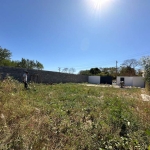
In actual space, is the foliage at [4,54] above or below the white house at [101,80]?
above

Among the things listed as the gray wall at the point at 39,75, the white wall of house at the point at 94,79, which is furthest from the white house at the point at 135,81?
the gray wall at the point at 39,75

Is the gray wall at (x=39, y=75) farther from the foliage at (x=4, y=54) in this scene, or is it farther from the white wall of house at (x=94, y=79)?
the foliage at (x=4, y=54)

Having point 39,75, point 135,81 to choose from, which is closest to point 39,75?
point 39,75

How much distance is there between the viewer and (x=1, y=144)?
1.71 m

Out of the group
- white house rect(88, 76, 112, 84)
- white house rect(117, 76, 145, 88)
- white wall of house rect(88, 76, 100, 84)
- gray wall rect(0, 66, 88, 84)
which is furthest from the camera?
white wall of house rect(88, 76, 100, 84)

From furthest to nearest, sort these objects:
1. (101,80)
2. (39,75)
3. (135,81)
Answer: (101,80) → (135,81) → (39,75)

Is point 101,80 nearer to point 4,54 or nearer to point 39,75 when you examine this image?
point 39,75

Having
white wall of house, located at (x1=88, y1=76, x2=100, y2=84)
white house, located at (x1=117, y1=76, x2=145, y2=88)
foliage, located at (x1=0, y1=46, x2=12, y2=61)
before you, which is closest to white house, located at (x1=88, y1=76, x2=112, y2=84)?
white wall of house, located at (x1=88, y1=76, x2=100, y2=84)

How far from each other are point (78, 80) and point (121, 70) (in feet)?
51.5

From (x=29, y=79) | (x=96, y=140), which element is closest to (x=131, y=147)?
(x=96, y=140)

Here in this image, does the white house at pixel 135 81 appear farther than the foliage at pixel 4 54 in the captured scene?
No

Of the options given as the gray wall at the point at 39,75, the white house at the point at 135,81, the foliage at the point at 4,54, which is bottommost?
the white house at the point at 135,81

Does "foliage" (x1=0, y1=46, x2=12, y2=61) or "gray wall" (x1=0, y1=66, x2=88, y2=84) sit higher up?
"foliage" (x1=0, y1=46, x2=12, y2=61)

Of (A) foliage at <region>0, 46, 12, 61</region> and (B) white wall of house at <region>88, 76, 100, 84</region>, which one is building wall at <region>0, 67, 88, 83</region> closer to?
(B) white wall of house at <region>88, 76, 100, 84</region>
